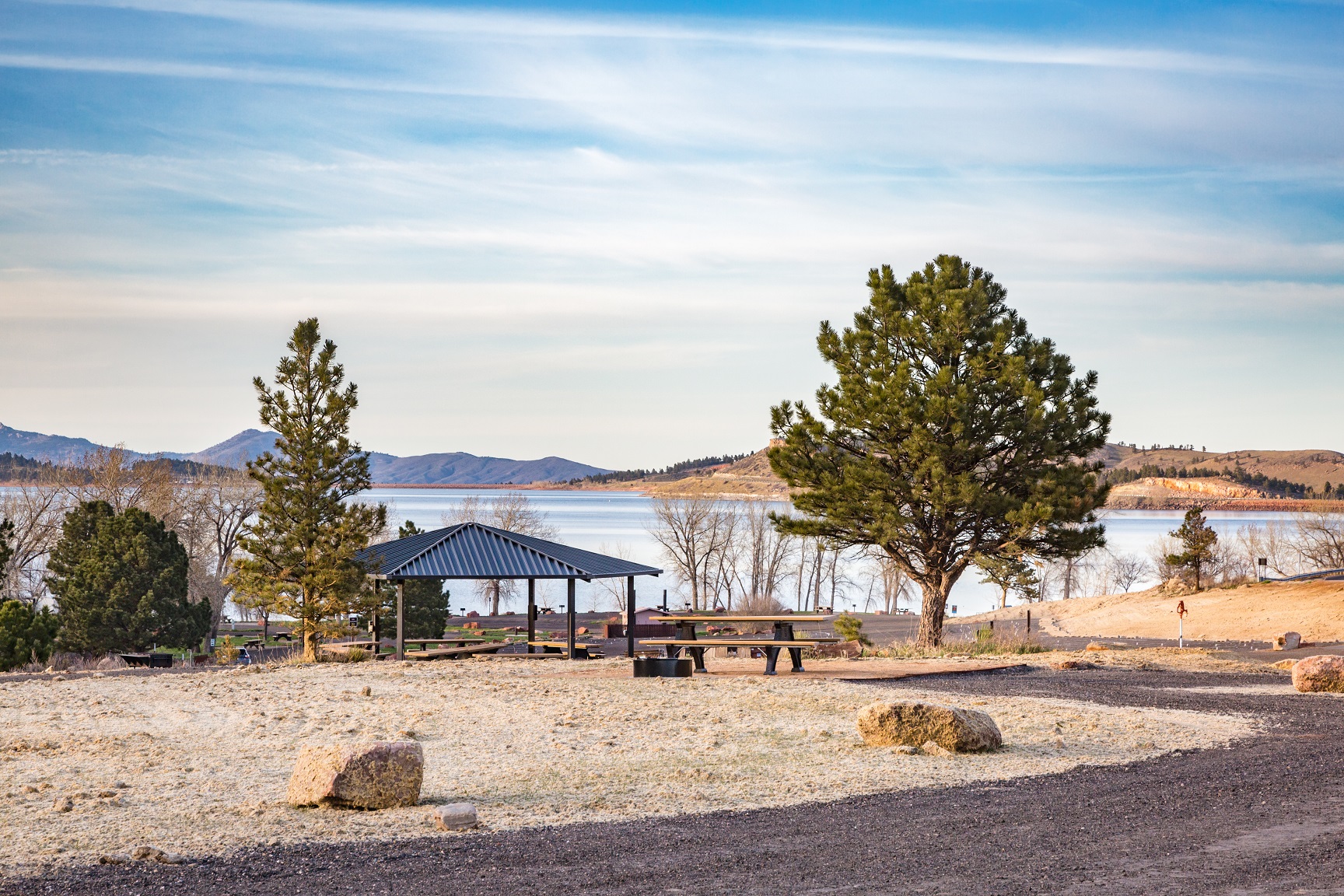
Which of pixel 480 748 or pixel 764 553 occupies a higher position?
pixel 764 553

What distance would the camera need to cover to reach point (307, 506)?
67.5ft

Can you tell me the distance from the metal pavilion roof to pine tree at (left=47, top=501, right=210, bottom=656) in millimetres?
13471

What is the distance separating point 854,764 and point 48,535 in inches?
2040

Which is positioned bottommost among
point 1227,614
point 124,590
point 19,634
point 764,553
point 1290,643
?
point 1290,643

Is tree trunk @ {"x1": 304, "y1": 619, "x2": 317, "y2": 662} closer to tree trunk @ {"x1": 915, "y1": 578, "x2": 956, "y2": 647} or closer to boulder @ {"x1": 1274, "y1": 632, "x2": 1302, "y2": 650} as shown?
tree trunk @ {"x1": 915, "y1": 578, "x2": 956, "y2": 647}

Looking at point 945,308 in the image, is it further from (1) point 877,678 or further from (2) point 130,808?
(2) point 130,808

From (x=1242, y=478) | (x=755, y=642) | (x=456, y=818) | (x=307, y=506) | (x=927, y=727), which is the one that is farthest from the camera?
(x=1242, y=478)

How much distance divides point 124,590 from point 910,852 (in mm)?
31411

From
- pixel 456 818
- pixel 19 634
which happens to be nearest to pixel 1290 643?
pixel 456 818

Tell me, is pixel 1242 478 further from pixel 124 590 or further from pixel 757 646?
pixel 757 646

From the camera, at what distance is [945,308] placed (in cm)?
2106

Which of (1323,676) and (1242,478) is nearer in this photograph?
(1323,676)

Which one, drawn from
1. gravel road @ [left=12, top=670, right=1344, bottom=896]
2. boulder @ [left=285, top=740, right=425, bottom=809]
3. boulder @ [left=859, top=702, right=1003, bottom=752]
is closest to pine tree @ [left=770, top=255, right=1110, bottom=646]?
boulder @ [left=859, top=702, right=1003, bottom=752]

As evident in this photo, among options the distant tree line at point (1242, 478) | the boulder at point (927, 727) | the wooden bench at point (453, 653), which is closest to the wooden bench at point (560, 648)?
the wooden bench at point (453, 653)
